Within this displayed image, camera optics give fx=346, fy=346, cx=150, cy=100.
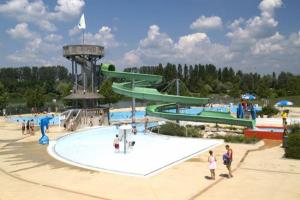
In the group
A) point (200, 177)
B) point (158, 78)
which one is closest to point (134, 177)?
point (200, 177)

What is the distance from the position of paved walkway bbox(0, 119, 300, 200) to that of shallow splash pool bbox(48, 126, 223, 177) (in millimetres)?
737

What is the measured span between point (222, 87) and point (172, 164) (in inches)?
3831

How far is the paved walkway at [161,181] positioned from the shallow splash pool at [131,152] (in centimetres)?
74

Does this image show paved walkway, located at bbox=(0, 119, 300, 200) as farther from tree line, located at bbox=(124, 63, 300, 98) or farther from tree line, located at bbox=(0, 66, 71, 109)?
tree line, located at bbox=(0, 66, 71, 109)

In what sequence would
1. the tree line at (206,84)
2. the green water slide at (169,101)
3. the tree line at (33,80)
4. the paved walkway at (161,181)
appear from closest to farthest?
the paved walkway at (161,181) → the green water slide at (169,101) → the tree line at (206,84) → the tree line at (33,80)

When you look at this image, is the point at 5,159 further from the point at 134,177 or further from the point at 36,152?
the point at 134,177

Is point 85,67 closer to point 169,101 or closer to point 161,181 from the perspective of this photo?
point 169,101

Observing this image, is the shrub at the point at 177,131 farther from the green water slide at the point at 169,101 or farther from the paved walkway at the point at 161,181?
the paved walkway at the point at 161,181

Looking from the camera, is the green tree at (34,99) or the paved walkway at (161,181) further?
the green tree at (34,99)

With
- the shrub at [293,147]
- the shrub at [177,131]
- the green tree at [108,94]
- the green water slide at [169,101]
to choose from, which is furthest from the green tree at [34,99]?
the shrub at [293,147]

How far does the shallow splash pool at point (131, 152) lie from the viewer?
56.1ft

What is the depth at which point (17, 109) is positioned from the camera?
189 feet

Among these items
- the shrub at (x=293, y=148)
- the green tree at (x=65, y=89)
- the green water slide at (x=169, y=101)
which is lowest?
the shrub at (x=293, y=148)

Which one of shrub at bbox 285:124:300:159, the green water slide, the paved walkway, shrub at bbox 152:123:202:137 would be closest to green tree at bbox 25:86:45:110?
the green water slide
